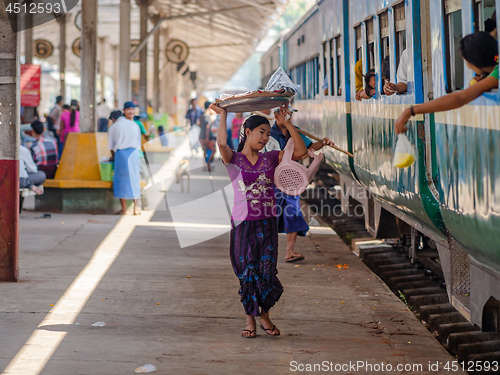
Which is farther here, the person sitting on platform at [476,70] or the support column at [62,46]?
the support column at [62,46]

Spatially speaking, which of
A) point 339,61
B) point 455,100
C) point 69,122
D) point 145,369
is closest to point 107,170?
point 339,61

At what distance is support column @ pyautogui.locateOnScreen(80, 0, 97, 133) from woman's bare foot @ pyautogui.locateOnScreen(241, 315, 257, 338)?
748cm

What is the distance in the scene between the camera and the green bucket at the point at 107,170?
35.0ft

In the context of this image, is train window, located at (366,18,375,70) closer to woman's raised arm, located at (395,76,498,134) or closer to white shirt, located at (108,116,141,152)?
woman's raised arm, located at (395,76,498,134)

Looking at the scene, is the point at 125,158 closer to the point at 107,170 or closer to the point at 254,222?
the point at 107,170

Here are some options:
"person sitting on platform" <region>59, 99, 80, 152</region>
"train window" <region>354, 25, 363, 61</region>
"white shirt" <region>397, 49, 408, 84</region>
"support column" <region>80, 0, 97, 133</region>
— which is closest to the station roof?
"person sitting on platform" <region>59, 99, 80, 152</region>

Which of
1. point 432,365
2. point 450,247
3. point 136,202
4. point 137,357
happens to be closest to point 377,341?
point 432,365

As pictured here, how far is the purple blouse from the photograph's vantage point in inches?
181

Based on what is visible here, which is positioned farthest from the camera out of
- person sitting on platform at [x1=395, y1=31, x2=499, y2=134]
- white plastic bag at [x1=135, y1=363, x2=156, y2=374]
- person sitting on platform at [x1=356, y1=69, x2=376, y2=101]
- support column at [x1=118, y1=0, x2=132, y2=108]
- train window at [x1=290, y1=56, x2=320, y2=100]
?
support column at [x1=118, y1=0, x2=132, y2=108]

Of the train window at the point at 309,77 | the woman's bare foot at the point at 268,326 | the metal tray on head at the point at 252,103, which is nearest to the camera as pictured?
the metal tray on head at the point at 252,103

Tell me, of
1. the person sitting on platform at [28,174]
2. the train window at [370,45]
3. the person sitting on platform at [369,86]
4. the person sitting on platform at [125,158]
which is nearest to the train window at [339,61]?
the train window at [370,45]

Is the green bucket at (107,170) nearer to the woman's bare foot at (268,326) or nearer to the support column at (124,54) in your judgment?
the support column at (124,54)

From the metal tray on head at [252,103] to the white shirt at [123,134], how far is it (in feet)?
18.8

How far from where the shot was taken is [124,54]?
16.5m
